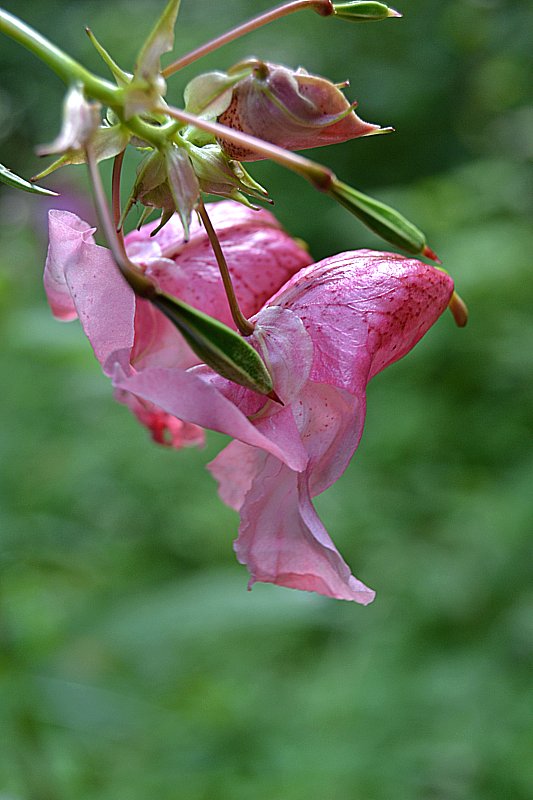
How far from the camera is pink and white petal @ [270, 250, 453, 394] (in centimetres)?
59

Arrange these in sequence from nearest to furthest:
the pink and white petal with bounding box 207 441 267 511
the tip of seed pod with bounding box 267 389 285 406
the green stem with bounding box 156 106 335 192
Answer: the green stem with bounding box 156 106 335 192
the tip of seed pod with bounding box 267 389 285 406
the pink and white petal with bounding box 207 441 267 511

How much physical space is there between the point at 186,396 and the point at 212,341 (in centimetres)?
4

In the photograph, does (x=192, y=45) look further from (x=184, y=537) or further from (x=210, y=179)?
(x=210, y=179)

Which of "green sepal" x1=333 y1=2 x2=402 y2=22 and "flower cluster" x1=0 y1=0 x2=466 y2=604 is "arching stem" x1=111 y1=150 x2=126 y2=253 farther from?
"green sepal" x1=333 y1=2 x2=402 y2=22

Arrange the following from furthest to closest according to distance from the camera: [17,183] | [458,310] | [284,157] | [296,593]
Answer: [296,593], [458,310], [17,183], [284,157]

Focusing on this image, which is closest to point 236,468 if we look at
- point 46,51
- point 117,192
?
point 117,192

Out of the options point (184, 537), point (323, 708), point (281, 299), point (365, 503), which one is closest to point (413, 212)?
point (365, 503)

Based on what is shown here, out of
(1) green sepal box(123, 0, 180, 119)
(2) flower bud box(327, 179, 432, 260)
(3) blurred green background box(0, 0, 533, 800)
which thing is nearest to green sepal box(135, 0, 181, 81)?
(1) green sepal box(123, 0, 180, 119)

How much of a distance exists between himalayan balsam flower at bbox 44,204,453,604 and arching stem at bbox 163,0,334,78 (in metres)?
0.13

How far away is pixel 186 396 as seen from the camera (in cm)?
50

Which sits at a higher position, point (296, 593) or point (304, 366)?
point (304, 366)

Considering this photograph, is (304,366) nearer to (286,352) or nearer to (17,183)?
(286,352)

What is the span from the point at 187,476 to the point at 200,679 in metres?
0.67

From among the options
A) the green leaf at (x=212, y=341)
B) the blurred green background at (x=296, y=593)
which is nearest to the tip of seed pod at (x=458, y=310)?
the green leaf at (x=212, y=341)
